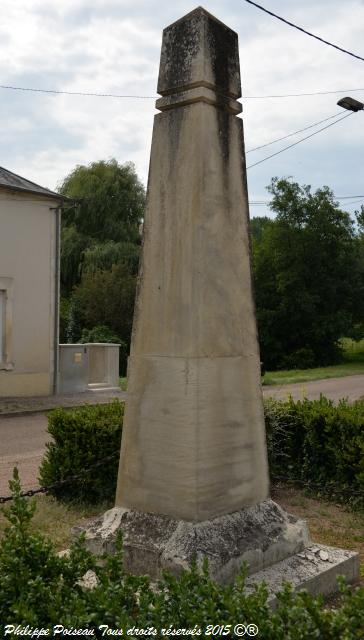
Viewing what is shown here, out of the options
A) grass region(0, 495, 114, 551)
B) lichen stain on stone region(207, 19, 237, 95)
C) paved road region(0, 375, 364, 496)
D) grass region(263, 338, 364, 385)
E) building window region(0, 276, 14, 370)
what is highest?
lichen stain on stone region(207, 19, 237, 95)

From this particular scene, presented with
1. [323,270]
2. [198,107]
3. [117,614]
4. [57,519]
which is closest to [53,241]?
[57,519]

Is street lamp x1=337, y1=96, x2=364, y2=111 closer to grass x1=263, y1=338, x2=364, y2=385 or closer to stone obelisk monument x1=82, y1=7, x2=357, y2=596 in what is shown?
stone obelisk monument x1=82, y1=7, x2=357, y2=596

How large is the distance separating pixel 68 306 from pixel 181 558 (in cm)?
2532

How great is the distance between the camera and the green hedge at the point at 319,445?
6.32m

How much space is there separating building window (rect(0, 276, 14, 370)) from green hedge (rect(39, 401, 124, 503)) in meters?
9.25

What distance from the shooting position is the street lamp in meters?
11.6

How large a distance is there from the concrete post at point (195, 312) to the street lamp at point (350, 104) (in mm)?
8164

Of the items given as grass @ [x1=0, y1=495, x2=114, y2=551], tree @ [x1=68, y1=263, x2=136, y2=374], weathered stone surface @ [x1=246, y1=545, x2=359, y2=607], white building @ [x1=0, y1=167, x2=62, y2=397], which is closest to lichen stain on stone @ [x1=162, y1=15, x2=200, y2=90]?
weathered stone surface @ [x1=246, y1=545, x2=359, y2=607]

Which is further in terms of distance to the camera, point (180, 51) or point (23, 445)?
point (23, 445)

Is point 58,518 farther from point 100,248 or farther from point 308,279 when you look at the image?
point 308,279

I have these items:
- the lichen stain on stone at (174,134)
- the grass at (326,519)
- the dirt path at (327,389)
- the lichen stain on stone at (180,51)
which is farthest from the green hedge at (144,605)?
the dirt path at (327,389)

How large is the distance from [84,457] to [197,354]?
3047mm

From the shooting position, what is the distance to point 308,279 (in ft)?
115

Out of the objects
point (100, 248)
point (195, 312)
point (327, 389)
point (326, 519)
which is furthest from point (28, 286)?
point (100, 248)
